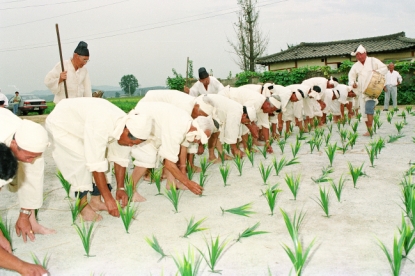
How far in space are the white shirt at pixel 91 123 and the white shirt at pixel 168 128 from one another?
0.56 metres

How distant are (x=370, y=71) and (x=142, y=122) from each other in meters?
5.51

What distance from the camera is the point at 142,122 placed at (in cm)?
350

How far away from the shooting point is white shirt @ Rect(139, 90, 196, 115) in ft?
17.7

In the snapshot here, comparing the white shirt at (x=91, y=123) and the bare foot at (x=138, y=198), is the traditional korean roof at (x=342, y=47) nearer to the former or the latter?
the bare foot at (x=138, y=198)

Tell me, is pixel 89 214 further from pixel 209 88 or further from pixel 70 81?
pixel 209 88

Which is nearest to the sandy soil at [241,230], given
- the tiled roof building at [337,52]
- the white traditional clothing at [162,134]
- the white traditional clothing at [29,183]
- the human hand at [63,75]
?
the white traditional clothing at [29,183]

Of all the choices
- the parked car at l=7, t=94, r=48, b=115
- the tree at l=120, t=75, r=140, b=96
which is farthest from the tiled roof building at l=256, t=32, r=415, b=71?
the tree at l=120, t=75, r=140, b=96

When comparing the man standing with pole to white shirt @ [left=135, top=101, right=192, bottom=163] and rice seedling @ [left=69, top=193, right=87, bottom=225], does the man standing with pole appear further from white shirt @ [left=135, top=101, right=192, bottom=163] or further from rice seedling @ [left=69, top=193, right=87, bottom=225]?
rice seedling @ [left=69, top=193, right=87, bottom=225]

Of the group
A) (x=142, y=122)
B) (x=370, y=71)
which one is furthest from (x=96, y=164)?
(x=370, y=71)

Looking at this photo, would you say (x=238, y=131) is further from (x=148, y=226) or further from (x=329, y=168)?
(x=148, y=226)

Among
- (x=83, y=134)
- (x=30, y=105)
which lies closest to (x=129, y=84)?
(x=30, y=105)

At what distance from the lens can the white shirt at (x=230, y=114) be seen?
6074mm

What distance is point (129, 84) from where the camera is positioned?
66938 mm

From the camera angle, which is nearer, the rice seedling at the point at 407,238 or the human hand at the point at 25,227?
the rice seedling at the point at 407,238
